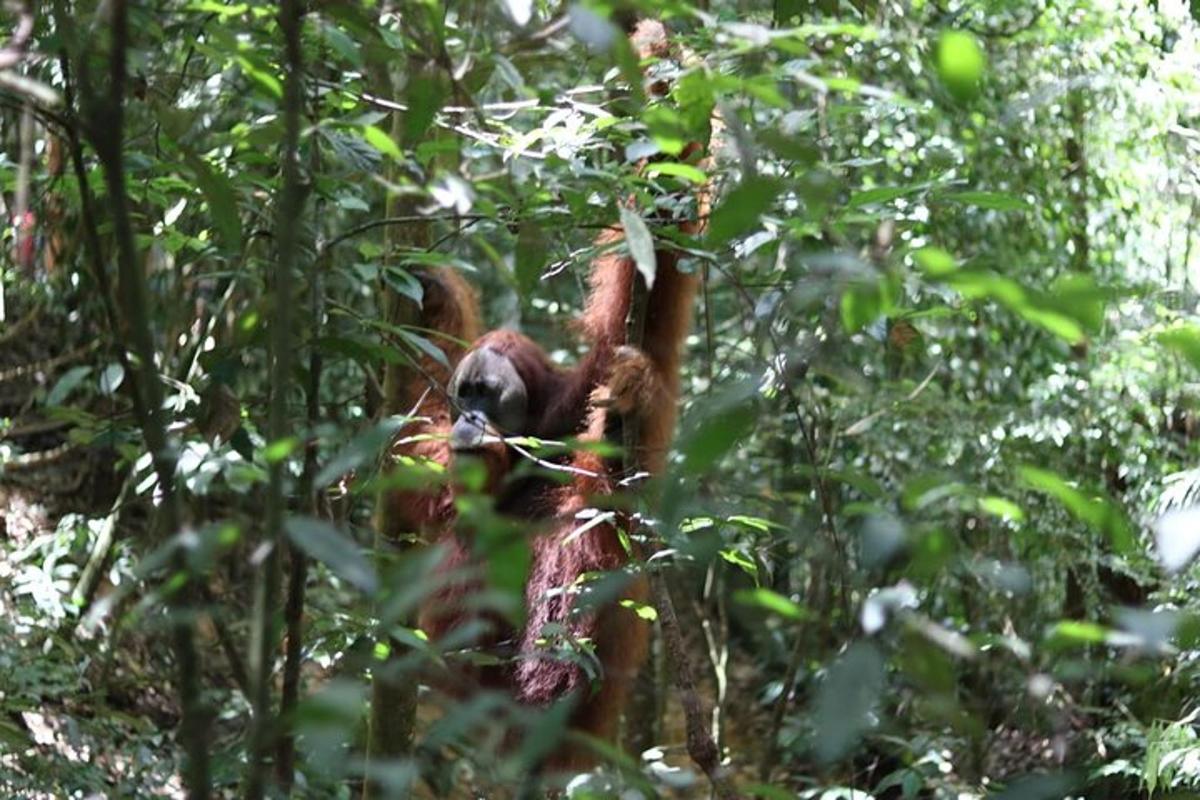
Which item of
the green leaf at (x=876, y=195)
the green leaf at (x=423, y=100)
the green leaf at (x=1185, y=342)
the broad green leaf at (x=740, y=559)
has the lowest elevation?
the green leaf at (x=1185, y=342)

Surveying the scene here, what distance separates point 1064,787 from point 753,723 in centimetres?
515

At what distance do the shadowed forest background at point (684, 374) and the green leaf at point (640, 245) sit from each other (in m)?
0.04

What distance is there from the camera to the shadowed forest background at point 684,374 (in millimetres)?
1274

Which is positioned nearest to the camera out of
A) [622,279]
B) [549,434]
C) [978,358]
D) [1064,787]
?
[1064,787]

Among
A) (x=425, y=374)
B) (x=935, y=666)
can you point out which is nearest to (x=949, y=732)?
(x=425, y=374)

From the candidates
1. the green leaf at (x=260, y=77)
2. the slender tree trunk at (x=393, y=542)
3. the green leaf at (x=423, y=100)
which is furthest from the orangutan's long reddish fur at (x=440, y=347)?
the green leaf at (x=423, y=100)

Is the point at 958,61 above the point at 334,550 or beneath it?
above

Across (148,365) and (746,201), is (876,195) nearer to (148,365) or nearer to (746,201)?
(746,201)

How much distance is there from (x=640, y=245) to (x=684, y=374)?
389 cm

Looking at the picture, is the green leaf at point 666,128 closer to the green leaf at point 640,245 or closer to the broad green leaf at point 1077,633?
the green leaf at point 640,245

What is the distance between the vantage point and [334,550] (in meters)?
1.10

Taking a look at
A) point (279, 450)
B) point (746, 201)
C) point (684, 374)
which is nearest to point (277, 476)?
point (279, 450)

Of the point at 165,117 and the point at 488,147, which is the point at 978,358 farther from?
the point at 165,117

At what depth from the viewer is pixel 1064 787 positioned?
1.16 meters
